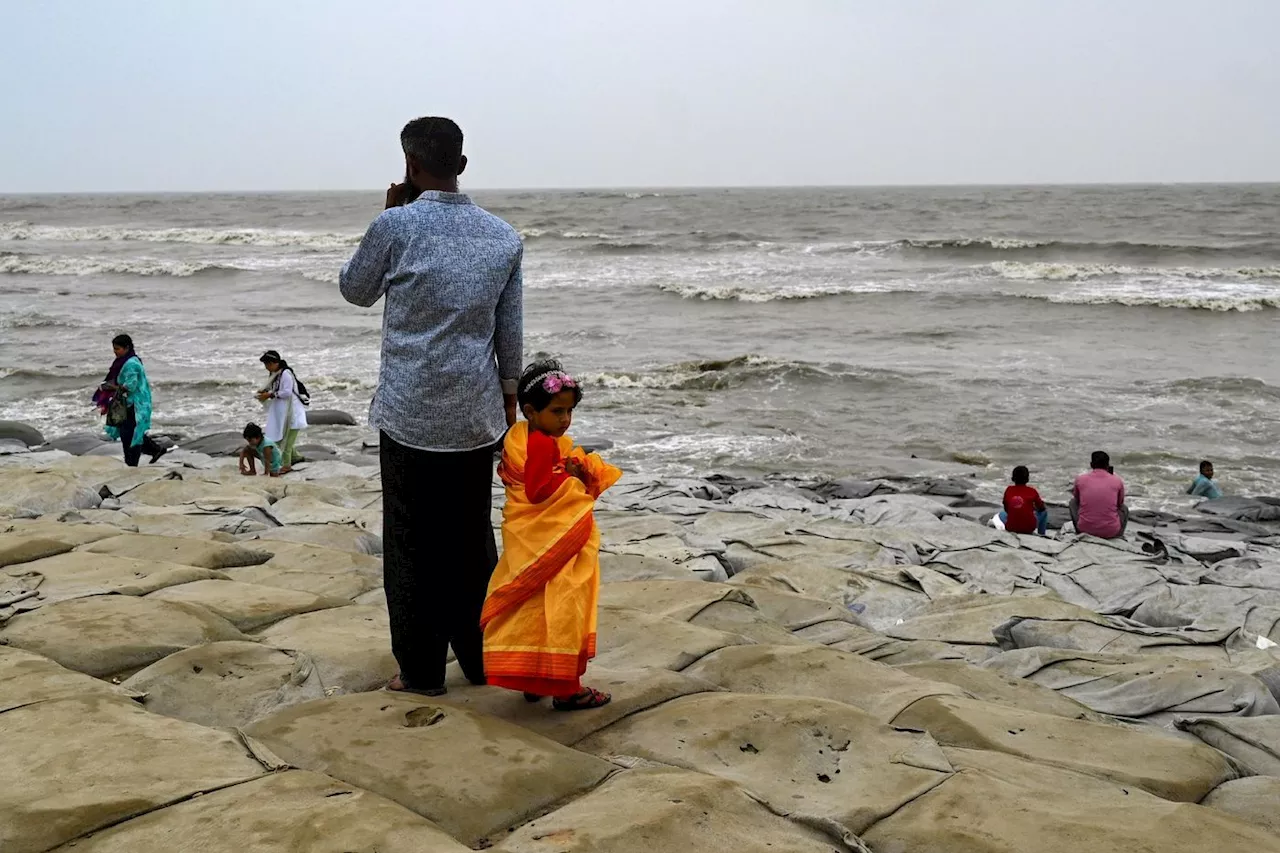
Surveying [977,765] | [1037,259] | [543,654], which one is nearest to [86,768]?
[543,654]

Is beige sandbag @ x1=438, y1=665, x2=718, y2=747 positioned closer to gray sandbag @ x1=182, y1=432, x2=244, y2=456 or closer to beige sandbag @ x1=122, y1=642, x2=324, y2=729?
beige sandbag @ x1=122, y1=642, x2=324, y2=729

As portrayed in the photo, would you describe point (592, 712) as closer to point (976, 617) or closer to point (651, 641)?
point (651, 641)

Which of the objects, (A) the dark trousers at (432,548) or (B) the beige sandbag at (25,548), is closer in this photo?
(A) the dark trousers at (432,548)

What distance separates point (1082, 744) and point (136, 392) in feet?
28.7

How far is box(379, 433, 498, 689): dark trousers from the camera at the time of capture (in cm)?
290

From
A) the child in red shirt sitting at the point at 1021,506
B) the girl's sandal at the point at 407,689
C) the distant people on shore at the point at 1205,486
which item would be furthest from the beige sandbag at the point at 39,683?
the distant people on shore at the point at 1205,486

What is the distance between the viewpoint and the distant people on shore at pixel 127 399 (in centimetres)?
951

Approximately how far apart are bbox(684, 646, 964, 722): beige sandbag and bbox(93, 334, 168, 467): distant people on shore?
25.0ft

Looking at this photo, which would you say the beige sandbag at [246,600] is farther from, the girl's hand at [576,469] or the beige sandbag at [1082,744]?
the beige sandbag at [1082,744]

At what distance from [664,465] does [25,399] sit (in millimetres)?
8859

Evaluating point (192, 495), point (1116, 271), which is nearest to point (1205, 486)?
point (192, 495)

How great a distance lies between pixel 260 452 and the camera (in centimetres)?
995

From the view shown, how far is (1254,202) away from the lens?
193 feet

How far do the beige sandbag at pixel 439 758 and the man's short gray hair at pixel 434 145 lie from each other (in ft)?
4.57
